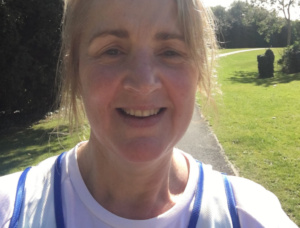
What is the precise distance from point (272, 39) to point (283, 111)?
157ft

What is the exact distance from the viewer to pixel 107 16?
1295mm

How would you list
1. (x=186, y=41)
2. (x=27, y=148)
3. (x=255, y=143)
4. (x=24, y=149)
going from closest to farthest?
1. (x=186, y=41)
2. (x=255, y=143)
3. (x=24, y=149)
4. (x=27, y=148)

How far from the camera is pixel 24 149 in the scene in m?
8.11

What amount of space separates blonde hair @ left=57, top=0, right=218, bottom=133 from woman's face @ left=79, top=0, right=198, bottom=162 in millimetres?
48

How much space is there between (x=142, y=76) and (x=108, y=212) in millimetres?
591

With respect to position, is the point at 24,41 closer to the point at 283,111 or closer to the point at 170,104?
the point at 283,111

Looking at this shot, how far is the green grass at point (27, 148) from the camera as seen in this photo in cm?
680

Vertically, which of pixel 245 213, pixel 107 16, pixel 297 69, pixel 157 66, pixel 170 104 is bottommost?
pixel 297 69

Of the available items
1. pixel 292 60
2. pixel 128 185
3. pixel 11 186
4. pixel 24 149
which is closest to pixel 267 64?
pixel 292 60

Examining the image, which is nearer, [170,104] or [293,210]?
[170,104]

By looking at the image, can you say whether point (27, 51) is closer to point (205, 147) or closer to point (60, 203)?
point (205, 147)

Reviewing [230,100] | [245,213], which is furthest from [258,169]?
[230,100]

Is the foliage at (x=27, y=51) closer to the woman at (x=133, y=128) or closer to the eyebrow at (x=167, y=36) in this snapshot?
the woman at (x=133, y=128)

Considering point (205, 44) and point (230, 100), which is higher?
point (205, 44)
